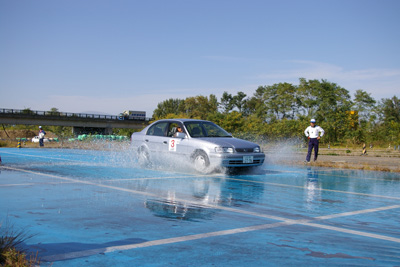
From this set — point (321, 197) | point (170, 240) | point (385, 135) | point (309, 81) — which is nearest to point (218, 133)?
point (321, 197)

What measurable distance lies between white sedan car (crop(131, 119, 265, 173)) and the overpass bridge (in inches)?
2743

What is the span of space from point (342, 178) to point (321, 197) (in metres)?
3.98

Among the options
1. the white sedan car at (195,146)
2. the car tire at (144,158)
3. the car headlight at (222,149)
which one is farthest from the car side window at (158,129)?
the car headlight at (222,149)

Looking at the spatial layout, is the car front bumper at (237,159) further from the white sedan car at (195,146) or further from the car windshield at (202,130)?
the car windshield at (202,130)

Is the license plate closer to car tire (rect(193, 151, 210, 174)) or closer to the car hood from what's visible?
the car hood

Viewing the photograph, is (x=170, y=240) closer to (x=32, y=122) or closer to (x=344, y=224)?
(x=344, y=224)

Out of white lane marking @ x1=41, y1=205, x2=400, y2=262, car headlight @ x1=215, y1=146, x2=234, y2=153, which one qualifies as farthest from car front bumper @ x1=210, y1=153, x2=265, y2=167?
white lane marking @ x1=41, y1=205, x2=400, y2=262

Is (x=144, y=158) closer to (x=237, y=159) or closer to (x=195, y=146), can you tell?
(x=195, y=146)

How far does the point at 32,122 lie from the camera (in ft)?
263

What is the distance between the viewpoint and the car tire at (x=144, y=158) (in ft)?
44.8

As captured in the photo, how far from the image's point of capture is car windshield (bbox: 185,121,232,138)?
1276cm

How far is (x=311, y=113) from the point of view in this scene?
247ft

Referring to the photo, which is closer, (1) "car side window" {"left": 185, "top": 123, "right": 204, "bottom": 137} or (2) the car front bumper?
(2) the car front bumper

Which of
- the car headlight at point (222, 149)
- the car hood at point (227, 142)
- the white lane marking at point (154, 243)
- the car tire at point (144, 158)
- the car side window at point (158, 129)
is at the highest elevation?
the car side window at point (158, 129)
